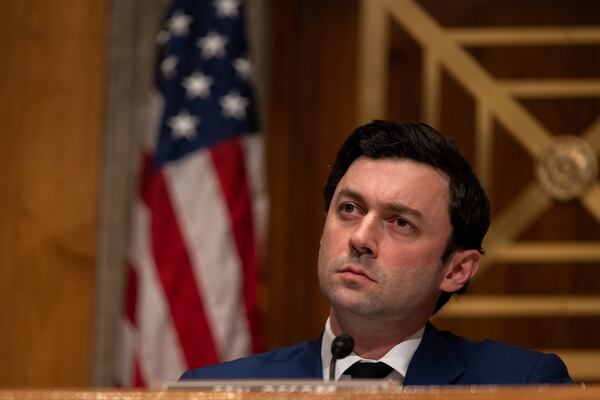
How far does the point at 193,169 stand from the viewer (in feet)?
13.3

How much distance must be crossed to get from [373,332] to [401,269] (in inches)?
Result: 5.9

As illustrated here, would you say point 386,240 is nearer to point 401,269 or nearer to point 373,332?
point 401,269

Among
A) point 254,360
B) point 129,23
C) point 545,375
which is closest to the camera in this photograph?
point 545,375

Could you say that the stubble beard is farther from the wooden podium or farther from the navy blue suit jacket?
the wooden podium

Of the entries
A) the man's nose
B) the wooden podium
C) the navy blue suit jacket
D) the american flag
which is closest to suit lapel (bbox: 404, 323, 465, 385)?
the navy blue suit jacket

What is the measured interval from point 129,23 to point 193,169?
0.64 meters

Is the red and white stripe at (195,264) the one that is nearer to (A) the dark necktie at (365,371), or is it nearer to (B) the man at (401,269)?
(B) the man at (401,269)

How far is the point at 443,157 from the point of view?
8.45 feet

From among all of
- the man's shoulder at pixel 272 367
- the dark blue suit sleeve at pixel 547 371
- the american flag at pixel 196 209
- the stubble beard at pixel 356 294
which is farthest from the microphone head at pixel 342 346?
the american flag at pixel 196 209

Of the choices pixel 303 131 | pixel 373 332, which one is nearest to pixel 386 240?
pixel 373 332

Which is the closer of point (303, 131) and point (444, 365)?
point (444, 365)

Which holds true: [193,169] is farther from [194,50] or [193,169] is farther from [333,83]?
[333,83]

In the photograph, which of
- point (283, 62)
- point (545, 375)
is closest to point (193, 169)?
point (283, 62)

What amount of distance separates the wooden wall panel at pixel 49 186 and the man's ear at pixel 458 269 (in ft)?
6.51
